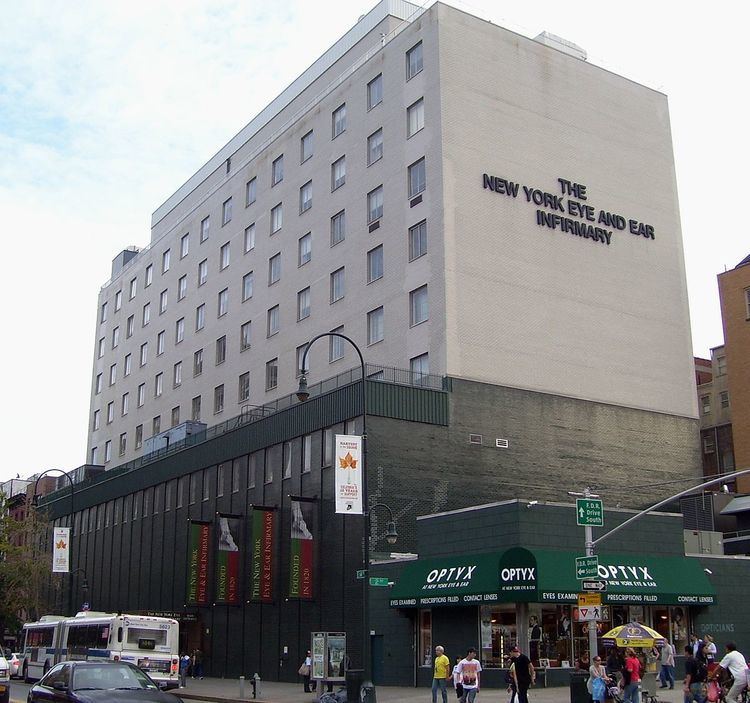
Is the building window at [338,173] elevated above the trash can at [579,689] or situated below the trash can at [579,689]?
above

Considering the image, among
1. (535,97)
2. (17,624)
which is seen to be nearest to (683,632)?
(535,97)

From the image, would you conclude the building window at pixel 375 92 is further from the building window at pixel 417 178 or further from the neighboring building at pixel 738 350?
the neighboring building at pixel 738 350

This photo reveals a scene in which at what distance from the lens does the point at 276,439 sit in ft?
173

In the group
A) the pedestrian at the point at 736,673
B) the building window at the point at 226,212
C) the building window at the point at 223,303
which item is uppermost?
the building window at the point at 226,212

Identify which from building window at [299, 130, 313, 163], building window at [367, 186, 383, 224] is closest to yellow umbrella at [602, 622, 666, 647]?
building window at [367, 186, 383, 224]

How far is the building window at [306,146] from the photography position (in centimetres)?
6394

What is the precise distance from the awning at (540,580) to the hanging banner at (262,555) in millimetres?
9938

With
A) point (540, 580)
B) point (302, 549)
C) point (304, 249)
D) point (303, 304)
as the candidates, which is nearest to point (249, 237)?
point (304, 249)

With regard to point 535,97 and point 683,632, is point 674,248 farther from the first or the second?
point 683,632

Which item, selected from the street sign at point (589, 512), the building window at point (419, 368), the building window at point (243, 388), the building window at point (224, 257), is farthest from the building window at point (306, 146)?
the street sign at point (589, 512)

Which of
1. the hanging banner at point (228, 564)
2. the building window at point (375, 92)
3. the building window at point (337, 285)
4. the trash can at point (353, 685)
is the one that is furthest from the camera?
the building window at point (375, 92)

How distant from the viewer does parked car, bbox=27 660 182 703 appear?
17922 mm

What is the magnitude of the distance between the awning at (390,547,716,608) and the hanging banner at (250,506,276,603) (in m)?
9.94

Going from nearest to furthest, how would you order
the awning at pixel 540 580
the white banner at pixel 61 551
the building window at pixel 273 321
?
the awning at pixel 540 580 < the white banner at pixel 61 551 < the building window at pixel 273 321
